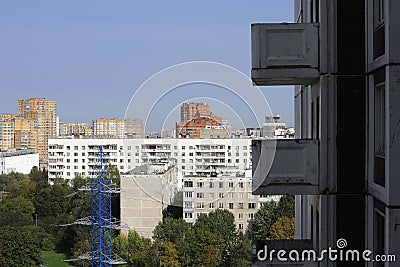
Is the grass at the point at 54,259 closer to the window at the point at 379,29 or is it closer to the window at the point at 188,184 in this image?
the window at the point at 188,184

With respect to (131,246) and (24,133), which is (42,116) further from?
(131,246)

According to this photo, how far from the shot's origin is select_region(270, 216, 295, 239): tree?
12.7 m

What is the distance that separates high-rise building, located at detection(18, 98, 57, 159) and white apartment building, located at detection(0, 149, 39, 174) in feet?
4.46

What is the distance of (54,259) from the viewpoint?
16.5 meters

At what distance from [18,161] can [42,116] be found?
12.1 feet

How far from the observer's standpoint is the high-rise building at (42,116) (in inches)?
1193

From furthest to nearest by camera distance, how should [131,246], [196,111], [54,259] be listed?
[54,259] → [131,246] → [196,111]

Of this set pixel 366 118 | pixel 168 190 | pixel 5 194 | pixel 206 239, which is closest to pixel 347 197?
pixel 366 118

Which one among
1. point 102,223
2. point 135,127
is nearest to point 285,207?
point 102,223

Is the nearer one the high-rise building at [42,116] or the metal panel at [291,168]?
the metal panel at [291,168]

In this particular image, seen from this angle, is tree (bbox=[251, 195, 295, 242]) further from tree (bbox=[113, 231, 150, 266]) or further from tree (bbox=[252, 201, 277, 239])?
tree (bbox=[113, 231, 150, 266])

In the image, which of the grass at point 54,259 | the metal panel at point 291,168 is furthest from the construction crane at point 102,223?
the metal panel at point 291,168

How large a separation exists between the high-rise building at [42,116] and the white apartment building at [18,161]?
1358 mm

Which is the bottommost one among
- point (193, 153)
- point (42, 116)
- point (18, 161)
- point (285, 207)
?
point (285, 207)
